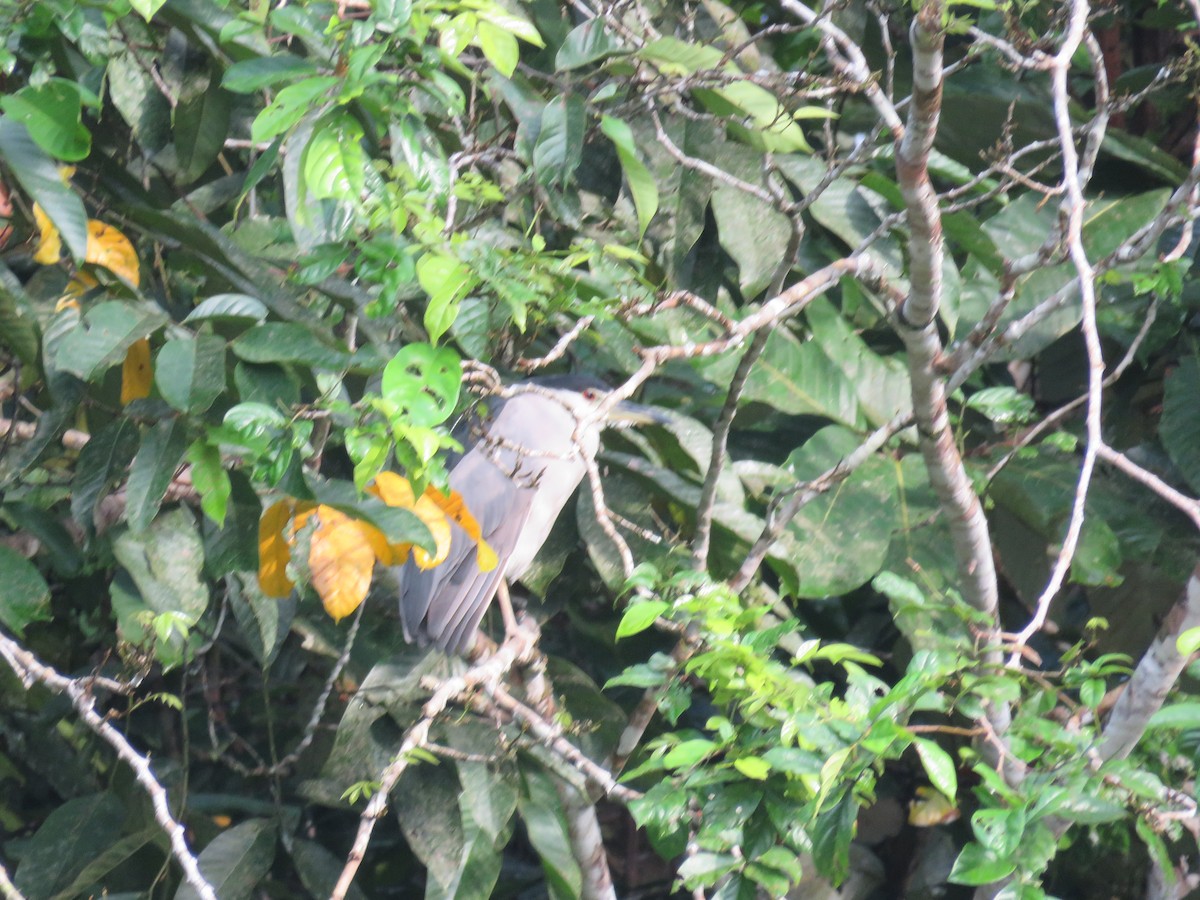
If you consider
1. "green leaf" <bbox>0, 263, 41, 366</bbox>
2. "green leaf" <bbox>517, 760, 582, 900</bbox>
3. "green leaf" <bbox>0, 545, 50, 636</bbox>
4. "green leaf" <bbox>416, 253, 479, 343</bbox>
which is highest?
"green leaf" <bbox>416, 253, 479, 343</bbox>

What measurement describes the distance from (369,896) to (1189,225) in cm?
246

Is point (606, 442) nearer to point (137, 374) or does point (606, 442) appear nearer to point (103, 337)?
point (137, 374)

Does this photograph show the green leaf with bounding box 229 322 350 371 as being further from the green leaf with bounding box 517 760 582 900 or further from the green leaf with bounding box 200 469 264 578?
the green leaf with bounding box 517 760 582 900

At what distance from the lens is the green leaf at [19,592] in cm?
178

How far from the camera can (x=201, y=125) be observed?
2143 millimetres

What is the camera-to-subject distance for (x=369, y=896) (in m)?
2.98

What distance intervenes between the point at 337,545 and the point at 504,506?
1103 mm

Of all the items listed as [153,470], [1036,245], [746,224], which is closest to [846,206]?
[746,224]

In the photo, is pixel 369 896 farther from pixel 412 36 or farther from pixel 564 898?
pixel 412 36

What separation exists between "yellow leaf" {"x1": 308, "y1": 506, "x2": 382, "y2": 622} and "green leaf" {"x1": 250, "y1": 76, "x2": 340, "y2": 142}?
59 cm

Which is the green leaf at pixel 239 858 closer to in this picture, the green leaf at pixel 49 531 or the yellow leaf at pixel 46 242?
the green leaf at pixel 49 531

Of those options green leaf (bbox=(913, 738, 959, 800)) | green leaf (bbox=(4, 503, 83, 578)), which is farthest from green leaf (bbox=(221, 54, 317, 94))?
green leaf (bbox=(913, 738, 959, 800))

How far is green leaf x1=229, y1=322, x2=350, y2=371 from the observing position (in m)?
1.59

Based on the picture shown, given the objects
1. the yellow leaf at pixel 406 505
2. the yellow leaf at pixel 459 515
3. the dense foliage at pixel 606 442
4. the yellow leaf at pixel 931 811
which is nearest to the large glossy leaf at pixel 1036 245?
the dense foliage at pixel 606 442
